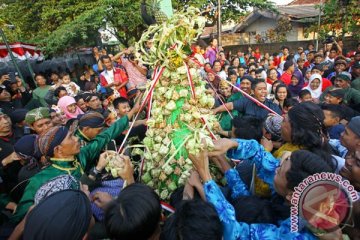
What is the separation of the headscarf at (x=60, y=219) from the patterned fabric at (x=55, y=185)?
62cm

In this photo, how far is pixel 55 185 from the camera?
7.04ft

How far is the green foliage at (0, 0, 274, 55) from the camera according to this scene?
12.6 m

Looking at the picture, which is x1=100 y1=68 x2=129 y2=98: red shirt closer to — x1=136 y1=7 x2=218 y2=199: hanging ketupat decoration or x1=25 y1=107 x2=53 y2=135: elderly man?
x1=25 y1=107 x2=53 y2=135: elderly man

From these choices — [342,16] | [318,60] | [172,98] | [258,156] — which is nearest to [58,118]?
[172,98]

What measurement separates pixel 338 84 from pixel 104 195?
478 cm

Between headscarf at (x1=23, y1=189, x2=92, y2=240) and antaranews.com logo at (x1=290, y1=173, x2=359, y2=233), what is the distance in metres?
1.15

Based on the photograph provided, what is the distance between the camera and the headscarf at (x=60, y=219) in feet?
4.63

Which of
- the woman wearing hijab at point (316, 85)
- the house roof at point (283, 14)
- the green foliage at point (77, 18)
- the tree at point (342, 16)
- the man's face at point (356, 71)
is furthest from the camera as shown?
the house roof at point (283, 14)

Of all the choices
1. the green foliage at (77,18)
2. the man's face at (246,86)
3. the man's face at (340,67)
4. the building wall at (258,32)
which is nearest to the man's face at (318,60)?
the man's face at (340,67)

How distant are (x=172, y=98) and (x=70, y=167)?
1087mm

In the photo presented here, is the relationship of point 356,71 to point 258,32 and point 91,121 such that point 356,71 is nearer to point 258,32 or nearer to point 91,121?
point 91,121

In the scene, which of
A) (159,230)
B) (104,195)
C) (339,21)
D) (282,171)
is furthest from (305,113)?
(339,21)

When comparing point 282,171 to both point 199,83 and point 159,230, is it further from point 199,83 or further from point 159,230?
point 199,83

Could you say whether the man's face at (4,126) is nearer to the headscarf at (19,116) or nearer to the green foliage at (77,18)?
the headscarf at (19,116)
